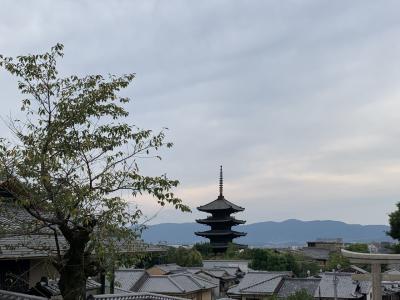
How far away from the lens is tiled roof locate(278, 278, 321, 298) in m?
41.6

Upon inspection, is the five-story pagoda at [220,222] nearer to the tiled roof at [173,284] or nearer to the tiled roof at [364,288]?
the tiled roof at [364,288]

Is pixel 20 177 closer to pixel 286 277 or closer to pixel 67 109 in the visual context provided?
pixel 67 109

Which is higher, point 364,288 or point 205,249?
point 205,249

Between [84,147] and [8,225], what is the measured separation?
2.03 meters

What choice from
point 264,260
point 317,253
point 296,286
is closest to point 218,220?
point 264,260

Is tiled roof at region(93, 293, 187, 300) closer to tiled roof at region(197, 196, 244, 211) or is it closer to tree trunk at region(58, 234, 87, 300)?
tree trunk at region(58, 234, 87, 300)

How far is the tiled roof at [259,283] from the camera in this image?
Answer: 42500 millimetres

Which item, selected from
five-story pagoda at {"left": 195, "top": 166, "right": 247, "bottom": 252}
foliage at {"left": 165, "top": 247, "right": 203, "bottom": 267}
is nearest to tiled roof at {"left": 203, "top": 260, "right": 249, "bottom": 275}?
foliage at {"left": 165, "top": 247, "right": 203, "bottom": 267}

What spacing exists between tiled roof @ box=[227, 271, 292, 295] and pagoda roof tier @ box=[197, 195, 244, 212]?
3721cm

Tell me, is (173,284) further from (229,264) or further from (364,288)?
(229,264)

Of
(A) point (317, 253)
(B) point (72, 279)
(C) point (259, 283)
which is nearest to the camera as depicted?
(B) point (72, 279)

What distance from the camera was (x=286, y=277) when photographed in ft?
144

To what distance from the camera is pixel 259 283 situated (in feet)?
142

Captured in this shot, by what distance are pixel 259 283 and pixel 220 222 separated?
130 ft
